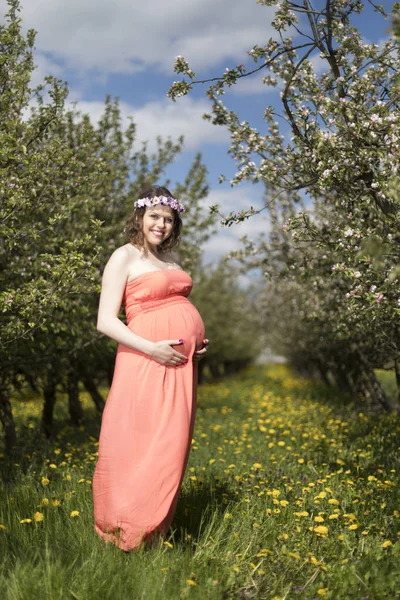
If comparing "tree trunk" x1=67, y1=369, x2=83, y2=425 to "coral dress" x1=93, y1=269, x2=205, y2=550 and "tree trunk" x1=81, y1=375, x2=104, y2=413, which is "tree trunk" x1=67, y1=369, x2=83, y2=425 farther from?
"coral dress" x1=93, y1=269, x2=205, y2=550

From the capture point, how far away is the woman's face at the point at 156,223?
183 inches

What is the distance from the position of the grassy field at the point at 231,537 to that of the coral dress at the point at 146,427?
0.21m

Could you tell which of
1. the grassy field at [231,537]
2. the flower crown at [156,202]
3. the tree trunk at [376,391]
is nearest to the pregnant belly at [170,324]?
the flower crown at [156,202]

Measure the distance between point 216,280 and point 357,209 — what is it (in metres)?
24.1

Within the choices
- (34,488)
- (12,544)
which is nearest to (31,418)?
(34,488)

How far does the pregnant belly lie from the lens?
4387 mm

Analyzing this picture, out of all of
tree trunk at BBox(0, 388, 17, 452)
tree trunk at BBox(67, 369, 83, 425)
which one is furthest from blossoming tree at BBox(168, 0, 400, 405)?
tree trunk at BBox(67, 369, 83, 425)

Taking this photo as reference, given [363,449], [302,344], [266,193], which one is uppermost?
[266,193]

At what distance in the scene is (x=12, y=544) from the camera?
4.29 m

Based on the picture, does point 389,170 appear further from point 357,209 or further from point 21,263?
point 21,263

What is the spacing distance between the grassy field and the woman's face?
7.19ft

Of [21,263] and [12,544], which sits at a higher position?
[21,263]

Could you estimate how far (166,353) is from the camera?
4.24 m

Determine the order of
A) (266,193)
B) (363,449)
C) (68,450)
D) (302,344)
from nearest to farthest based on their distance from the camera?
1. (363,449)
2. (68,450)
3. (266,193)
4. (302,344)
